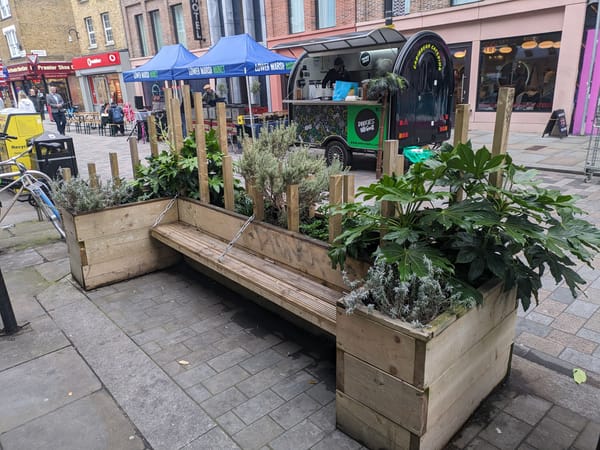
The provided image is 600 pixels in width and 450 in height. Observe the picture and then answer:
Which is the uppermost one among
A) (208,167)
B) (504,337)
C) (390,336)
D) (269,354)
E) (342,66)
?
(342,66)

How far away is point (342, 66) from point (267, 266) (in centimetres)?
881

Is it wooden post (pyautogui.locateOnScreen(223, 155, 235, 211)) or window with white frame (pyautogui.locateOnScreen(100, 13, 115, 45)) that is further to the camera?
window with white frame (pyautogui.locateOnScreen(100, 13, 115, 45))

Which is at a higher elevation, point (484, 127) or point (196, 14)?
point (196, 14)

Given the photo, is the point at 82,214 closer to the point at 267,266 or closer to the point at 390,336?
the point at 267,266

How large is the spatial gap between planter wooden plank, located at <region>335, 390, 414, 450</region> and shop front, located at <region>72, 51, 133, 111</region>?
28.1 meters

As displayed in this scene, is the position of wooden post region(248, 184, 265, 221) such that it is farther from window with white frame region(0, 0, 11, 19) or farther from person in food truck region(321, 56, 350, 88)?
window with white frame region(0, 0, 11, 19)

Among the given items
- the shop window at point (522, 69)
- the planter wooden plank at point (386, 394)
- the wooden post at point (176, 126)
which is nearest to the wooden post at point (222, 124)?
Answer: the wooden post at point (176, 126)

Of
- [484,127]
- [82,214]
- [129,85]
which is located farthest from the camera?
[129,85]

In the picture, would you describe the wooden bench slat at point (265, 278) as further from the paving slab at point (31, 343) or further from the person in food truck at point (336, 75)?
the person in food truck at point (336, 75)

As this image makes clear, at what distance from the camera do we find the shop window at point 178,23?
24594 mm

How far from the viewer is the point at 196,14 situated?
22.8 m

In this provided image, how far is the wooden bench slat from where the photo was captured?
9.36 ft

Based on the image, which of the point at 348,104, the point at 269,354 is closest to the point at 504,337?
the point at 269,354

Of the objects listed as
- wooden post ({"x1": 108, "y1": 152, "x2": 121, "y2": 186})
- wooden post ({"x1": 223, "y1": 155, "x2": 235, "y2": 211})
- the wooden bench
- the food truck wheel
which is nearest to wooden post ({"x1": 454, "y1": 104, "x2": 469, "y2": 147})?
the wooden bench
